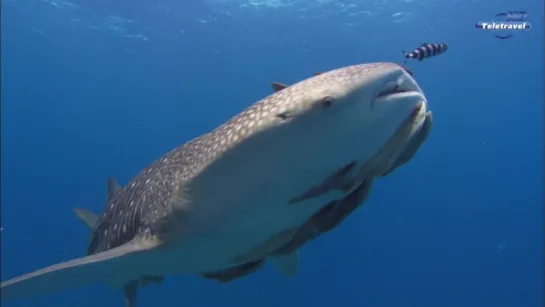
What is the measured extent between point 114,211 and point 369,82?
331cm

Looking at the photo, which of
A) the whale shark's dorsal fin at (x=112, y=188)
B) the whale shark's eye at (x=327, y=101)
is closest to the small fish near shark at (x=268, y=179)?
the whale shark's eye at (x=327, y=101)

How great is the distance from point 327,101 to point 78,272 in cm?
235

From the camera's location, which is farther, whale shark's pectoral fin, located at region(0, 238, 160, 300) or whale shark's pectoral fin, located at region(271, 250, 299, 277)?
whale shark's pectoral fin, located at region(271, 250, 299, 277)

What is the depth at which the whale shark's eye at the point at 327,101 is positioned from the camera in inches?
93.1

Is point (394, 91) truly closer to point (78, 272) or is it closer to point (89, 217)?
point (78, 272)

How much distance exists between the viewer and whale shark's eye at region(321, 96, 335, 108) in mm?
2365

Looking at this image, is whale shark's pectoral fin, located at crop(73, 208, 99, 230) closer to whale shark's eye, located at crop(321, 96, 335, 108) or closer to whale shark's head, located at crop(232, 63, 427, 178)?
whale shark's head, located at crop(232, 63, 427, 178)

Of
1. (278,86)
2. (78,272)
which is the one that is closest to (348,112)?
(278,86)

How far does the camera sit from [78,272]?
3.46 metres

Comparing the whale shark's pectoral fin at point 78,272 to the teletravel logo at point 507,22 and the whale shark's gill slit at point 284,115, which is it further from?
the teletravel logo at point 507,22

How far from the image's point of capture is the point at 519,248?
37531 millimetres

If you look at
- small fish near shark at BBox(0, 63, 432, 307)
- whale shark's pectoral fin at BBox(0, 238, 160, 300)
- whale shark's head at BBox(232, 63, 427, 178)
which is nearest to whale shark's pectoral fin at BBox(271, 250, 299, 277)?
small fish near shark at BBox(0, 63, 432, 307)

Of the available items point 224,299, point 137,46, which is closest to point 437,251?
point 224,299

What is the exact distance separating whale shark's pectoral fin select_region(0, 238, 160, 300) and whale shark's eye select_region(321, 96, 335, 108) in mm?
1877
